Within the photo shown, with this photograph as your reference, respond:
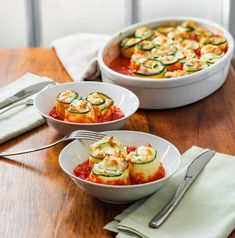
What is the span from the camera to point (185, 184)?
1314 mm

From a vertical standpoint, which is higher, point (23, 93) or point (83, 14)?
point (23, 93)

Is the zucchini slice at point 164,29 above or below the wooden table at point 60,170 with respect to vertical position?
above

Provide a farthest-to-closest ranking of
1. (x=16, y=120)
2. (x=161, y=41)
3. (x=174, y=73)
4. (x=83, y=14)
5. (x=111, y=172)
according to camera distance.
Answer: (x=83, y=14) < (x=161, y=41) < (x=174, y=73) < (x=16, y=120) < (x=111, y=172)

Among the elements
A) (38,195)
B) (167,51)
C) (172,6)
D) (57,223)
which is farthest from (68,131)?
(172,6)

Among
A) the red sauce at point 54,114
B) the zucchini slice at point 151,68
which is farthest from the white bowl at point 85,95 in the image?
the zucchini slice at point 151,68

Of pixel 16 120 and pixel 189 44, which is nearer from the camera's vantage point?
pixel 16 120

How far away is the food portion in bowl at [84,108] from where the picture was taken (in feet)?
5.02

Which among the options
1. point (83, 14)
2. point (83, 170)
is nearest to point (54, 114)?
point (83, 170)

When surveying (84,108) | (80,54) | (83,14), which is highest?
(84,108)

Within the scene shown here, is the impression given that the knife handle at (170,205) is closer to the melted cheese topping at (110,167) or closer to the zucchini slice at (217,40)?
the melted cheese topping at (110,167)

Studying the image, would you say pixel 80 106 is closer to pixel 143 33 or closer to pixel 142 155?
pixel 142 155

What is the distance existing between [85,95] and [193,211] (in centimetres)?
61

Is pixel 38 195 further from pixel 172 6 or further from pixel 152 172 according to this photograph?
pixel 172 6

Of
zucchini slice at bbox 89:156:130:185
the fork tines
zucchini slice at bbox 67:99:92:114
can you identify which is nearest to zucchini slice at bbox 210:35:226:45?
zucchini slice at bbox 67:99:92:114
